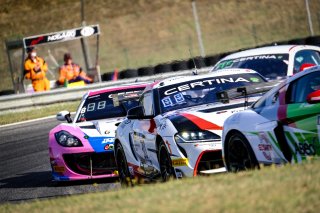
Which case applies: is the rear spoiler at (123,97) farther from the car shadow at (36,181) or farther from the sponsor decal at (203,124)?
the sponsor decal at (203,124)

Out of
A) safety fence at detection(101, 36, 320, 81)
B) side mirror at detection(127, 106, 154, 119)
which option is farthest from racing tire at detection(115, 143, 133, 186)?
safety fence at detection(101, 36, 320, 81)

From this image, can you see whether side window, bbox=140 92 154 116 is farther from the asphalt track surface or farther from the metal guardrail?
the metal guardrail

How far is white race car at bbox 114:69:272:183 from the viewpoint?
9.59 m

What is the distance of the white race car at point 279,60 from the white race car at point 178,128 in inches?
158

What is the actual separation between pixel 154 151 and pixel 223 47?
39.3 m

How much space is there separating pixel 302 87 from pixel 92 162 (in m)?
5.33

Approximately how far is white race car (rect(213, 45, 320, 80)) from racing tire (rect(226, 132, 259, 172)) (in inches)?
254

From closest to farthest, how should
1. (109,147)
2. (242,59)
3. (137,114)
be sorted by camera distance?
1. (137,114)
2. (109,147)
3. (242,59)

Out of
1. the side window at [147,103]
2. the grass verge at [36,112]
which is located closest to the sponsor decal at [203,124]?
the side window at [147,103]

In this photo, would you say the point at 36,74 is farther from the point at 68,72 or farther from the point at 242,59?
the point at 242,59

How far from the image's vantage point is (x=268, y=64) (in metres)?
15.9

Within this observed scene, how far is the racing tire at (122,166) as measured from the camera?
38.9 feet

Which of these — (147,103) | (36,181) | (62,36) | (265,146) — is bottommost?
(36,181)

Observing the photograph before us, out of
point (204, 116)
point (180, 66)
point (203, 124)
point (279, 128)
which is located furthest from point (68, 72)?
point (279, 128)
